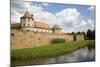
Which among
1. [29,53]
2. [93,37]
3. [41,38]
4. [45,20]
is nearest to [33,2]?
[45,20]

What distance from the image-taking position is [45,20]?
1.99 m

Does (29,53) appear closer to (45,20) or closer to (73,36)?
(45,20)

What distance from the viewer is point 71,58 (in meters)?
2.08

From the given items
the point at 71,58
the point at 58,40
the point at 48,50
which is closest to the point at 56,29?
the point at 58,40

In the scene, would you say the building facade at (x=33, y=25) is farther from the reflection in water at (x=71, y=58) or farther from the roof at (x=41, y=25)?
the reflection in water at (x=71, y=58)

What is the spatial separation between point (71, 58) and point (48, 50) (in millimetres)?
292

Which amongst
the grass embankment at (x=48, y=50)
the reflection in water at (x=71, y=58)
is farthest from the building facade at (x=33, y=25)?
the reflection in water at (x=71, y=58)

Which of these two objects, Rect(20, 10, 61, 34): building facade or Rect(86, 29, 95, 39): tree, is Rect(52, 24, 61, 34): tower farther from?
Rect(86, 29, 95, 39): tree

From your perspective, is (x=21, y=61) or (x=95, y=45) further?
(x=95, y=45)

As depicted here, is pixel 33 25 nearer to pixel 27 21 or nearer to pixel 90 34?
pixel 27 21

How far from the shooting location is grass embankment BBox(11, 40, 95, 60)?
1877mm

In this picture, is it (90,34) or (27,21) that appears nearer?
(27,21)
